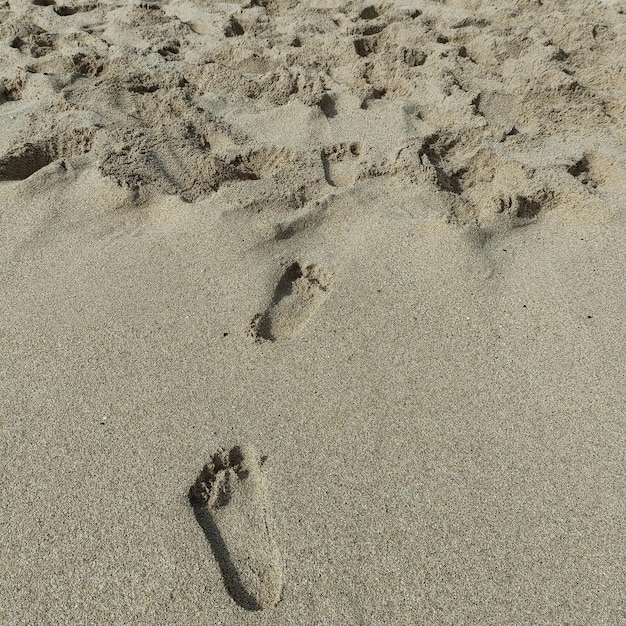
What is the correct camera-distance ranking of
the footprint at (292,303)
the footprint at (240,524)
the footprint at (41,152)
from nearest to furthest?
the footprint at (240,524), the footprint at (292,303), the footprint at (41,152)

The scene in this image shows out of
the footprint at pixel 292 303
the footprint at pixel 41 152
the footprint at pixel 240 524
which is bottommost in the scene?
the footprint at pixel 240 524

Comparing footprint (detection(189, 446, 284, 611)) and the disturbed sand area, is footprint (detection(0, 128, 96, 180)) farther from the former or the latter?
footprint (detection(189, 446, 284, 611))

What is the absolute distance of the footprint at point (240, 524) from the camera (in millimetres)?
1107

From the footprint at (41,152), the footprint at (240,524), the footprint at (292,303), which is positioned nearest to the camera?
the footprint at (240,524)

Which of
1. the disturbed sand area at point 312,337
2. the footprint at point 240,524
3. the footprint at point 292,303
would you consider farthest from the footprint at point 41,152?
the footprint at point 240,524

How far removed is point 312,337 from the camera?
5.03ft

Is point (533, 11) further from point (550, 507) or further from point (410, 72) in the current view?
point (550, 507)

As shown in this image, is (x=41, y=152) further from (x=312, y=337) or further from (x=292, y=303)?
(x=312, y=337)

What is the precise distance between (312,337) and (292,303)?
152 millimetres

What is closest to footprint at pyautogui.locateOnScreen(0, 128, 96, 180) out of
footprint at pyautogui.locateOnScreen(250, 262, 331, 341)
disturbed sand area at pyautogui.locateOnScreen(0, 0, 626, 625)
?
disturbed sand area at pyautogui.locateOnScreen(0, 0, 626, 625)

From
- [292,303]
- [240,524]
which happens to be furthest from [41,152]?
[240,524]

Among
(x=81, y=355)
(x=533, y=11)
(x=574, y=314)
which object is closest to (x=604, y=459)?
(x=574, y=314)

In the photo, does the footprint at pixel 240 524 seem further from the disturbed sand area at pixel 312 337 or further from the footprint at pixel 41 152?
the footprint at pixel 41 152

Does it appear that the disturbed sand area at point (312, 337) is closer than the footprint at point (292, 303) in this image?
Yes
